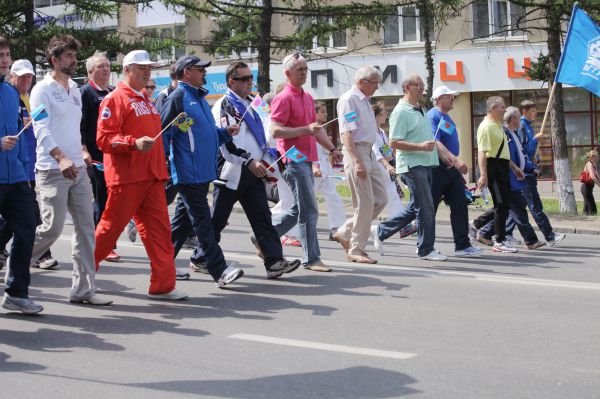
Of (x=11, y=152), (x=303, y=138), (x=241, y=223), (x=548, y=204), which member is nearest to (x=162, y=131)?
(x=11, y=152)

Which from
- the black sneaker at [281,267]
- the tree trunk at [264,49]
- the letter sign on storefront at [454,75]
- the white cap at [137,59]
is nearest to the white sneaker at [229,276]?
the black sneaker at [281,267]

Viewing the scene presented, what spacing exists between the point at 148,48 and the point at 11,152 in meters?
22.2

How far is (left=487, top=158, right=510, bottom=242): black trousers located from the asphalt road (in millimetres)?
1874

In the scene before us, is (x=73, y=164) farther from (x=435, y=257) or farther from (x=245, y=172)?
(x=435, y=257)

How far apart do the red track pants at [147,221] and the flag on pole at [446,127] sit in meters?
4.22

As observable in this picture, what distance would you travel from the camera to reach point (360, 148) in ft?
35.6

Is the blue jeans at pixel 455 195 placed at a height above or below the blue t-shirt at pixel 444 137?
below

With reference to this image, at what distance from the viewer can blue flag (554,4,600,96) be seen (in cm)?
1380

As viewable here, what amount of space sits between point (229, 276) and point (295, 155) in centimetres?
150

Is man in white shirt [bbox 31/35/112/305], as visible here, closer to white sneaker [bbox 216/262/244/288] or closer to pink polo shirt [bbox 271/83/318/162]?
white sneaker [bbox 216/262/244/288]

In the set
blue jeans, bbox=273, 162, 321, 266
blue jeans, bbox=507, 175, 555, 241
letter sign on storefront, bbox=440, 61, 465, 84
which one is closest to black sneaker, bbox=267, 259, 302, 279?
blue jeans, bbox=273, 162, 321, 266

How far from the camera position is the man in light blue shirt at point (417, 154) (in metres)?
11.3

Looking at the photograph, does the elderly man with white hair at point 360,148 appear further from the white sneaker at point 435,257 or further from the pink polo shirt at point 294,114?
the white sneaker at point 435,257

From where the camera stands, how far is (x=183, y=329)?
24.6 feet
